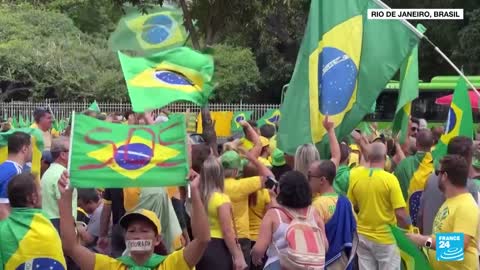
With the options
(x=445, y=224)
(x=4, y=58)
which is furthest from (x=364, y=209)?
(x=4, y=58)

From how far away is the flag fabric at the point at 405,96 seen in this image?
9.89 metres

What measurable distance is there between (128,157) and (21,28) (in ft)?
106

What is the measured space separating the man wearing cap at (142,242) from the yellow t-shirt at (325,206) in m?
2.06

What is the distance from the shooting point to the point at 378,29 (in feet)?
27.3

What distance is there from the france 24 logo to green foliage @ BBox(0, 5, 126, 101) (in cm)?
2739

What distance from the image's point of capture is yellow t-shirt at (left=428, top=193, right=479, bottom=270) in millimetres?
5598

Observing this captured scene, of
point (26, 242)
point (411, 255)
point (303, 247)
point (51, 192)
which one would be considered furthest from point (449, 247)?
point (51, 192)

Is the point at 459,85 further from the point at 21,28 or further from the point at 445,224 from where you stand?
the point at 21,28

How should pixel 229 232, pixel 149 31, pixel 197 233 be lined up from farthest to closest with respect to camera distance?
1. pixel 149 31
2. pixel 229 232
3. pixel 197 233

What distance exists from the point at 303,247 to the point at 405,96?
198 inches

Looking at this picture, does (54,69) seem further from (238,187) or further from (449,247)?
(449,247)

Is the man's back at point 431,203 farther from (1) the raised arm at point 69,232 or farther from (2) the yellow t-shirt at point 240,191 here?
(1) the raised arm at point 69,232

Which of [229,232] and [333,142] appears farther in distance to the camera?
[333,142]

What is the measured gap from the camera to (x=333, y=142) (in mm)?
7363
